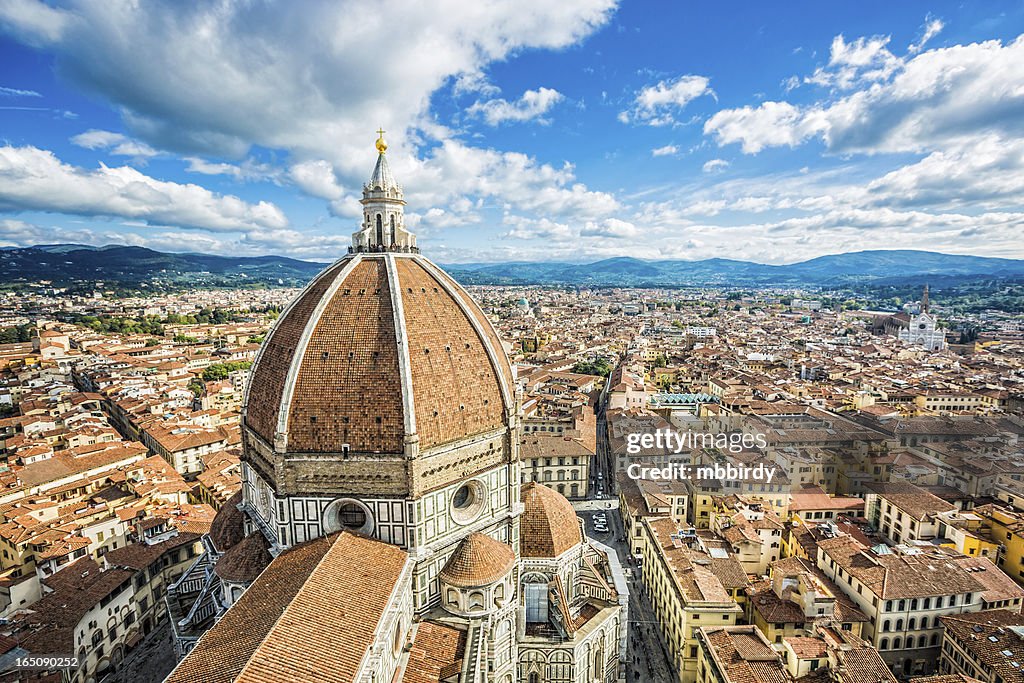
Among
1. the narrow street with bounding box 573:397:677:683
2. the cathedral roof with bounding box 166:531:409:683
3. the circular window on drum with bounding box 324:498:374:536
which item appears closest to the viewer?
the cathedral roof with bounding box 166:531:409:683

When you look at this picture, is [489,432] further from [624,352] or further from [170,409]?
[624,352]

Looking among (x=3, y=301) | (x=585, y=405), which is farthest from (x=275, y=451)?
(x=3, y=301)

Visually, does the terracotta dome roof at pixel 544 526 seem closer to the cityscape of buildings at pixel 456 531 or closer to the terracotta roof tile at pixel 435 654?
the cityscape of buildings at pixel 456 531

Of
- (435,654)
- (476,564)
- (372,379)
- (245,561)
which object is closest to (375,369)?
(372,379)

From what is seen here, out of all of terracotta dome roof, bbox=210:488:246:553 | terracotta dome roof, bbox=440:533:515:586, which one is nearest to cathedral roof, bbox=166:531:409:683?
terracotta dome roof, bbox=440:533:515:586

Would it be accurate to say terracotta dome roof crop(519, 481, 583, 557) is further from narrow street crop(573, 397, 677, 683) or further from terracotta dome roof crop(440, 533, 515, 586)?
narrow street crop(573, 397, 677, 683)

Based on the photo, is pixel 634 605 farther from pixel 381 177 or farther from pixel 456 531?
pixel 381 177
